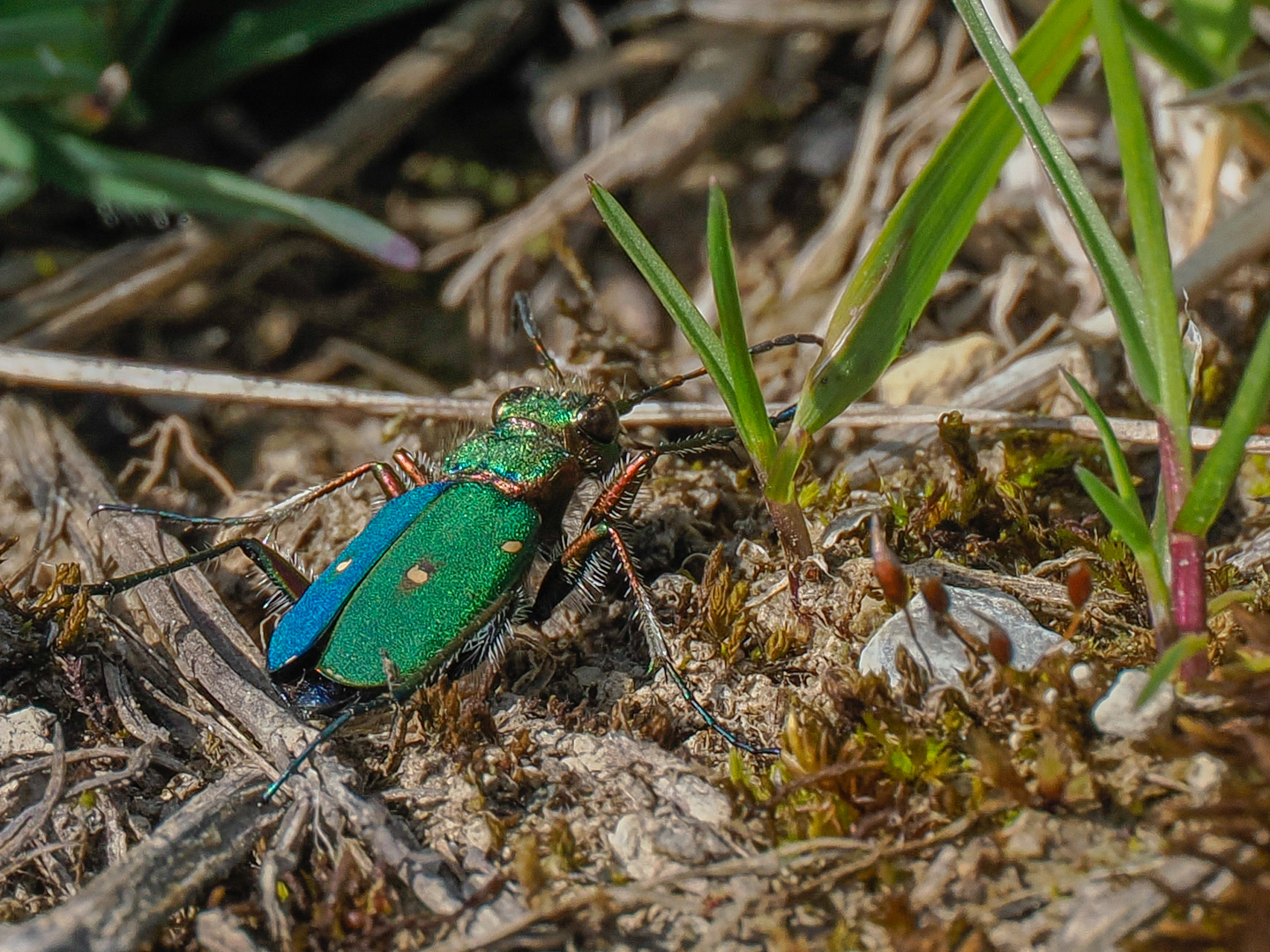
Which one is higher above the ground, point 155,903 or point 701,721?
point 155,903

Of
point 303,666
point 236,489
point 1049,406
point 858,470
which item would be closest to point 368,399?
point 236,489

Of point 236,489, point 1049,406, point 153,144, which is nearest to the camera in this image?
point 1049,406

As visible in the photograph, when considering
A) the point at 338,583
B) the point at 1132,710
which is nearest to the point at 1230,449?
the point at 1132,710

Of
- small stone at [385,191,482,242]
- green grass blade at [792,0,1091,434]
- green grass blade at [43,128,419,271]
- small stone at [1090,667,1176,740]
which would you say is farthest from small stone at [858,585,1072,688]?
small stone at [385,191,482,242]

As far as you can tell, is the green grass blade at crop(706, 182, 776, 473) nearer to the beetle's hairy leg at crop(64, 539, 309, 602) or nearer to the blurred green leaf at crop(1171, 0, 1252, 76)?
the beetle's hairy leg at crop(64, 539, 309, 602)

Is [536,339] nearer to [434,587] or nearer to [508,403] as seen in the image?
[508,403]

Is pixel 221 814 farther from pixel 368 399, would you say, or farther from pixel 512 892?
pixel 368 399
